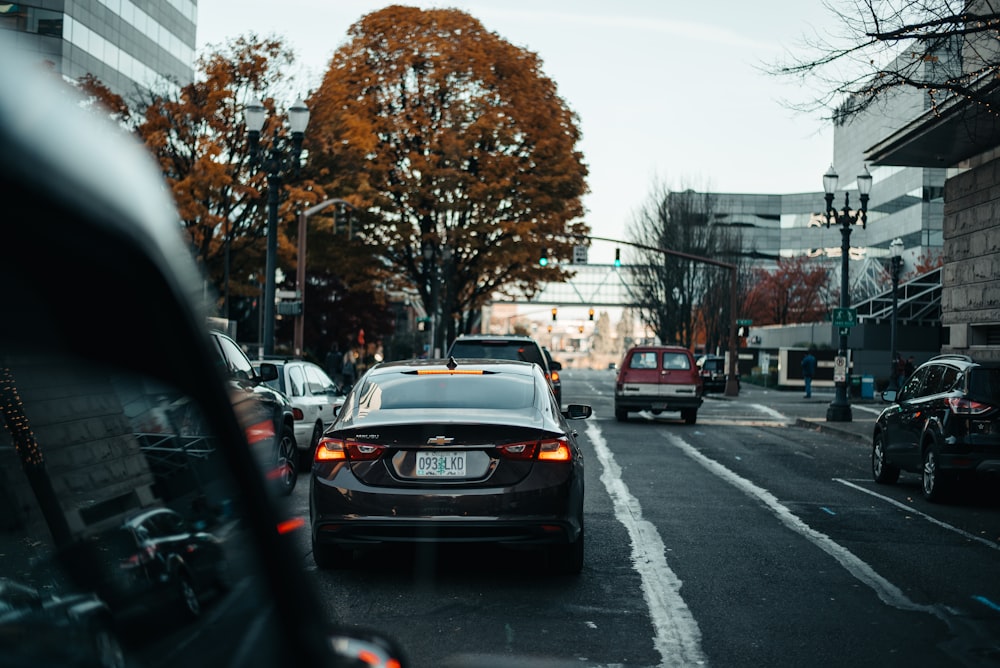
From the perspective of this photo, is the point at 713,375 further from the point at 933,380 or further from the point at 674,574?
the point at 674,574

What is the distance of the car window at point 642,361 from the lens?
27.9 meters

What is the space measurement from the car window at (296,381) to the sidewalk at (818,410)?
12.5 metres

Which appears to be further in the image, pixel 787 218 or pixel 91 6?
pixel 787 218

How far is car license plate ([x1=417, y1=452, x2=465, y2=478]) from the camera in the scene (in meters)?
7.52

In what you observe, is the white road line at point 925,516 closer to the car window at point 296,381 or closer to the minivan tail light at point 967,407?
the minivan tail light at point 967,407

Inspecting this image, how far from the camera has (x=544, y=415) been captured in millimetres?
8180

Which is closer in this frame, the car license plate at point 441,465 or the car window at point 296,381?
the car license plate at point 441,465

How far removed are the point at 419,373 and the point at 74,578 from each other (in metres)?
7.57

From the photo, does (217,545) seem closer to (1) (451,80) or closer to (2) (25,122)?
(2) (25,122)

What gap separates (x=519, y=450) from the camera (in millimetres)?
7645

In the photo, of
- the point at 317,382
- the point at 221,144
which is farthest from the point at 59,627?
the point at 221,144

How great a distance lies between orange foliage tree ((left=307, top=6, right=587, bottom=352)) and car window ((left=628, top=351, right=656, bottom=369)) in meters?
13.0

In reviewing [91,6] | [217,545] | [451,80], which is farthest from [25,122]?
[91,6]

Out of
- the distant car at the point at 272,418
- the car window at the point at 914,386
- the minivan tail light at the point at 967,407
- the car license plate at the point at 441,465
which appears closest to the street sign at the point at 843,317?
the car window at the point at 914,386
